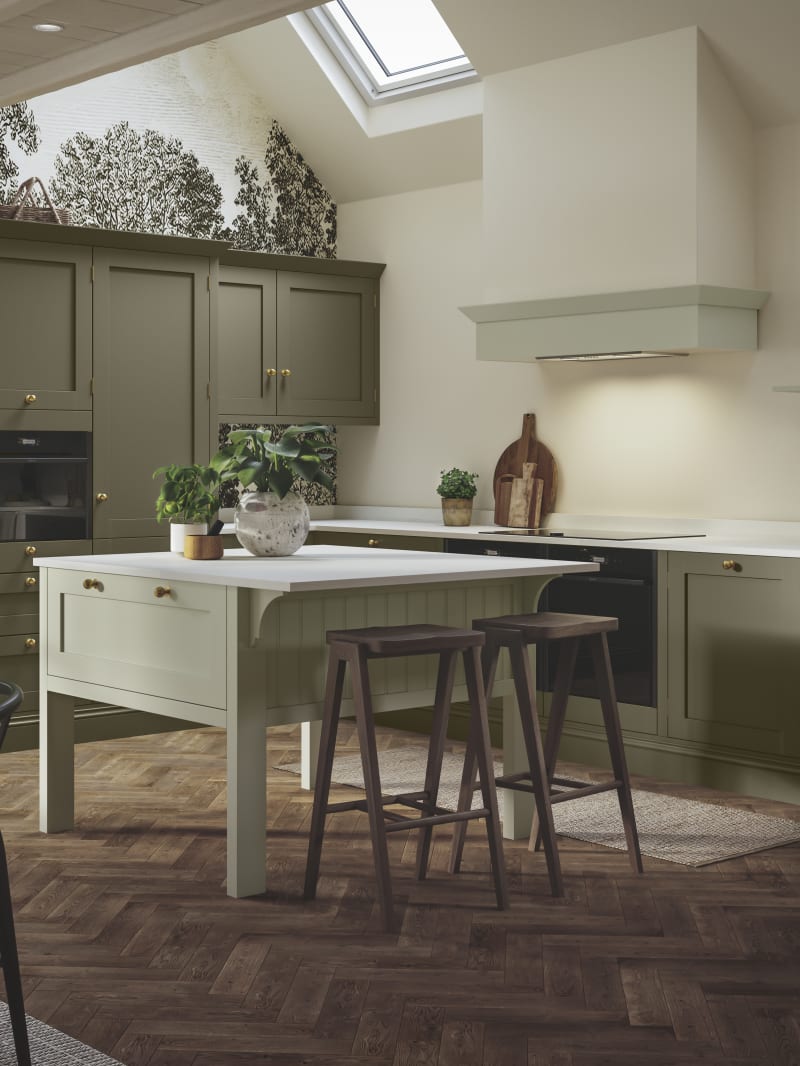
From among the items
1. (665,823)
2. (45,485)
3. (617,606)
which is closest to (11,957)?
(665,823)

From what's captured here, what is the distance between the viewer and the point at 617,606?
5426 millimetres

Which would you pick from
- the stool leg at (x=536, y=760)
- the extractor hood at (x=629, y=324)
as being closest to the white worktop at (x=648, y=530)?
the extractor hood at (x=629, y=324)

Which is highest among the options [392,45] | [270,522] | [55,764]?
[392,45]

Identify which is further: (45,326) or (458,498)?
(458,498)

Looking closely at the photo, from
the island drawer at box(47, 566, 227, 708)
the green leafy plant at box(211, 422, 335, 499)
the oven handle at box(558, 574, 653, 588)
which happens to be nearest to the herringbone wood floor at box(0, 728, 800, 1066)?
the island drawer at box(47, 566, 227, 708)

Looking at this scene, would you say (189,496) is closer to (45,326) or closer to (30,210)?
(45,326)

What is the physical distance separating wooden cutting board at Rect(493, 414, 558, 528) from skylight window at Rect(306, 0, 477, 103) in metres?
1.70

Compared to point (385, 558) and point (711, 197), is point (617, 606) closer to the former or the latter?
point (385, 558)

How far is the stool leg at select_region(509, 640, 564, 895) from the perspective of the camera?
3.83 m

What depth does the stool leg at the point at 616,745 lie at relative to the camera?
13.3 ft

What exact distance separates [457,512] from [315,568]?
2.75 m

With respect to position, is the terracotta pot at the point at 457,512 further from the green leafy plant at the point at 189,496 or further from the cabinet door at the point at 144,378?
the green leafy plant at the point at 189,496

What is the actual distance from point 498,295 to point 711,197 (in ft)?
3.48

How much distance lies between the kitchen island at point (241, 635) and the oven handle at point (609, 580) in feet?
2.93
